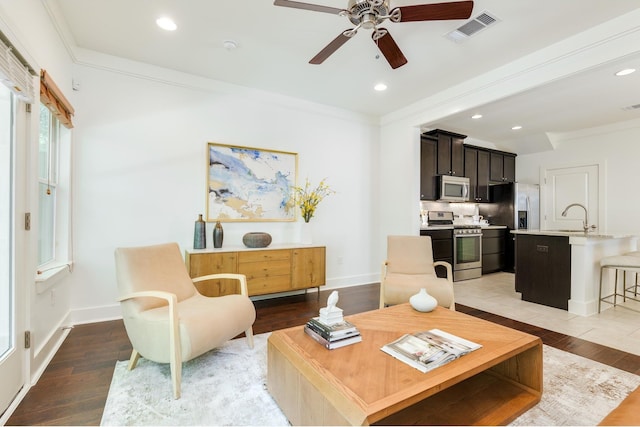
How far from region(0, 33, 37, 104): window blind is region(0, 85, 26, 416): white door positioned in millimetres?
107

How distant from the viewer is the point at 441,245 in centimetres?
490

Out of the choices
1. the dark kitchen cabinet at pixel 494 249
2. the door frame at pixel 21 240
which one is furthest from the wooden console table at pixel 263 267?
the dark kitchen cabinet at pixel 494 249

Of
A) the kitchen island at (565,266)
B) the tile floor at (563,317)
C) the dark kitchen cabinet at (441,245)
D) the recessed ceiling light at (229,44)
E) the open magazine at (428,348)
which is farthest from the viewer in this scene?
the dark kitchen cabinet at (441,245)

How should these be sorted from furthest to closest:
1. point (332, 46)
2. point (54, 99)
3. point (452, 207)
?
point (452, 207) → point (54, 99) → point (332, 46)

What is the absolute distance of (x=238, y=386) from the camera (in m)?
1.95

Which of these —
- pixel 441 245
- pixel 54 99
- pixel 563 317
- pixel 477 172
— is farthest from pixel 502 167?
pixel 54 99

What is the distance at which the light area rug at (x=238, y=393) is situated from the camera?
1.65 meters

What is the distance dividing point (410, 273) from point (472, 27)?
250cm

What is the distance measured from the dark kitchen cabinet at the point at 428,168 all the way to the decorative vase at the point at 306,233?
2.11m

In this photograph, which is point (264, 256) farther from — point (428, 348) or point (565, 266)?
point (565, 266)

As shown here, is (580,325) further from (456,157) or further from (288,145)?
(288,145)

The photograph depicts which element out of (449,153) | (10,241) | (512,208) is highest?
(449,153)

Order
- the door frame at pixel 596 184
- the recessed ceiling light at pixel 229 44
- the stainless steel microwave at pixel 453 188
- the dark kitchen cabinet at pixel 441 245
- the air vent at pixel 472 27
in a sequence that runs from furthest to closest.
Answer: the door frame at pixel 596 184 → the stainless steel microwave at pixel 453 188 → the dark kitchen cabinet at pixel 441 245 → the recessed ceiling light at pixel 229 44 → the air vent at pixel 472 27

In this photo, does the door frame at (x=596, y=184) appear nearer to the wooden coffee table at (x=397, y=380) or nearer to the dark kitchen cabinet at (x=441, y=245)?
the dark kitchen cabinet at (x=441, y=245)
